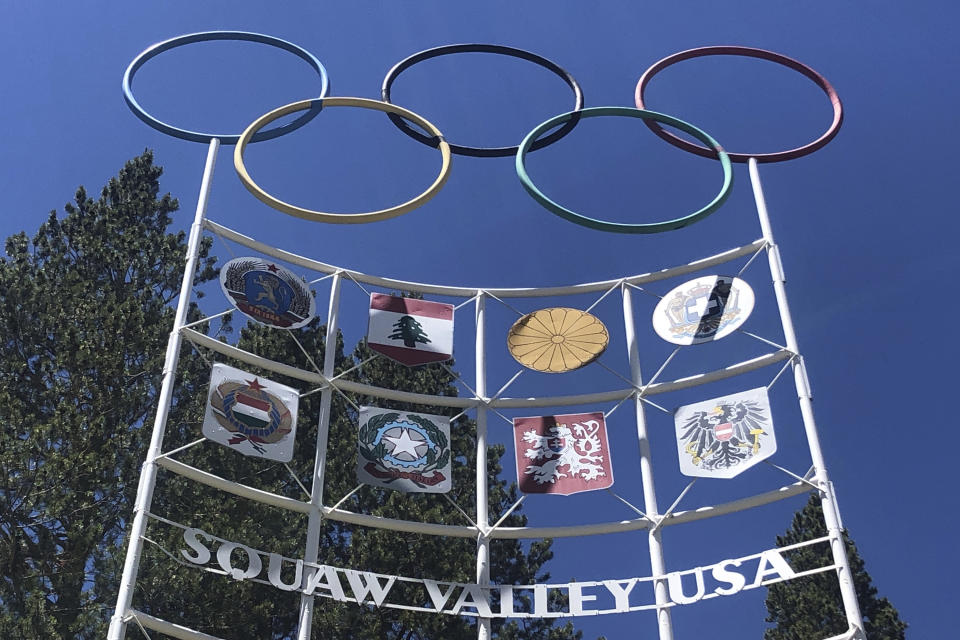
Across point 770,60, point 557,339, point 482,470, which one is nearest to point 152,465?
point 482,470

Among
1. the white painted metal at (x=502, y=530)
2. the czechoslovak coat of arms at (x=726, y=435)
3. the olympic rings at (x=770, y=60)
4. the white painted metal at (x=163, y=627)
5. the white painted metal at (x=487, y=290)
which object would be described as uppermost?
the olympic rings at (x=770, y=60)

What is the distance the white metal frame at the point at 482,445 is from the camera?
1930cm

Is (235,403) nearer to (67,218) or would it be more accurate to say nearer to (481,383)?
(481,383)

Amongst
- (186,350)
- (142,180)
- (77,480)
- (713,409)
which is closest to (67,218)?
(142,180)

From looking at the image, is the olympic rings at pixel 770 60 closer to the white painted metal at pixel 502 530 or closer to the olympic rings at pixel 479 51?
the olympic rings at pixel 479 51

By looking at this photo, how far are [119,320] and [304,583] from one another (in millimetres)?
11443

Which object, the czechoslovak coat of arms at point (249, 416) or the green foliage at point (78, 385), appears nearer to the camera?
the czechoslovak coat of arms at point (249, 416)

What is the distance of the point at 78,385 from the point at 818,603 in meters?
20.6

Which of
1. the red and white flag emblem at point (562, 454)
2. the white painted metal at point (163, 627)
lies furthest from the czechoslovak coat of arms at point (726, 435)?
the white painted metal at point (163, 627)

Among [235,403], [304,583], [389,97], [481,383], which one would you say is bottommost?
[304,583]

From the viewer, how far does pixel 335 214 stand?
2375cm

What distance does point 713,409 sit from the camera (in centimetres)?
2197

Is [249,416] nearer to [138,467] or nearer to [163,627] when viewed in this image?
[163,627]

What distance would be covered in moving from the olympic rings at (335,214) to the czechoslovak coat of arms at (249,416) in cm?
391
